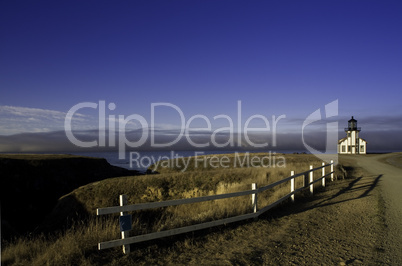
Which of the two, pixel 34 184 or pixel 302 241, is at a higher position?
pixel 302 241

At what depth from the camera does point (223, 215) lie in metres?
8.13

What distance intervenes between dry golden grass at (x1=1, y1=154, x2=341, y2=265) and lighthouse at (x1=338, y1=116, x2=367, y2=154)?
208 ft

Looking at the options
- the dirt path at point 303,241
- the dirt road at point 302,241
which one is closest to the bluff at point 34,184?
the dirt road at point 302,241

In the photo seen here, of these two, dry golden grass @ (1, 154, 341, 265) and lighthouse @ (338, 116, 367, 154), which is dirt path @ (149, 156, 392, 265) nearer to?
dry golden grass @ (1, 154, 341, 265)

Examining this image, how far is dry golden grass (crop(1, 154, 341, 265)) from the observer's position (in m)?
5.29

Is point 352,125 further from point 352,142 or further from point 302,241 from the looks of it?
point 302,241

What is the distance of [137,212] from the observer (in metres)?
16.2

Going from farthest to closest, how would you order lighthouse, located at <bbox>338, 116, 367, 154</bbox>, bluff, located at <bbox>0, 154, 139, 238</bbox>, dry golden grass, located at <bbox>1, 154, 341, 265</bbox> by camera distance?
lighthouse, located at <bbox>338, 116, 367, 154</bbox>
bluff, located at <bbox>0, 154, 139, 238</bbox>
dry golden grass, located at <bbox>1, 154, 341, 265</bbox>

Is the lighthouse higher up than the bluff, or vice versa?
the lighthouse

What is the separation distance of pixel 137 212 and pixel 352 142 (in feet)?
240

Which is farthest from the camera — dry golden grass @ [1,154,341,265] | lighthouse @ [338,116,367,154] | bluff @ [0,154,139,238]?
lighthouse @ [338,116,367,154]

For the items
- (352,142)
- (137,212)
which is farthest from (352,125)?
(137,212)

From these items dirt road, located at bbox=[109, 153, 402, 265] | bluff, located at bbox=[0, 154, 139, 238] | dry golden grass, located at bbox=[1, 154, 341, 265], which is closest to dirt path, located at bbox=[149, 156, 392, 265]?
dirt road, located at bbox=[109, 153, 402, 265]

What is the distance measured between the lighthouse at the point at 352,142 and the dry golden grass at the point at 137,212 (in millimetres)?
63336
